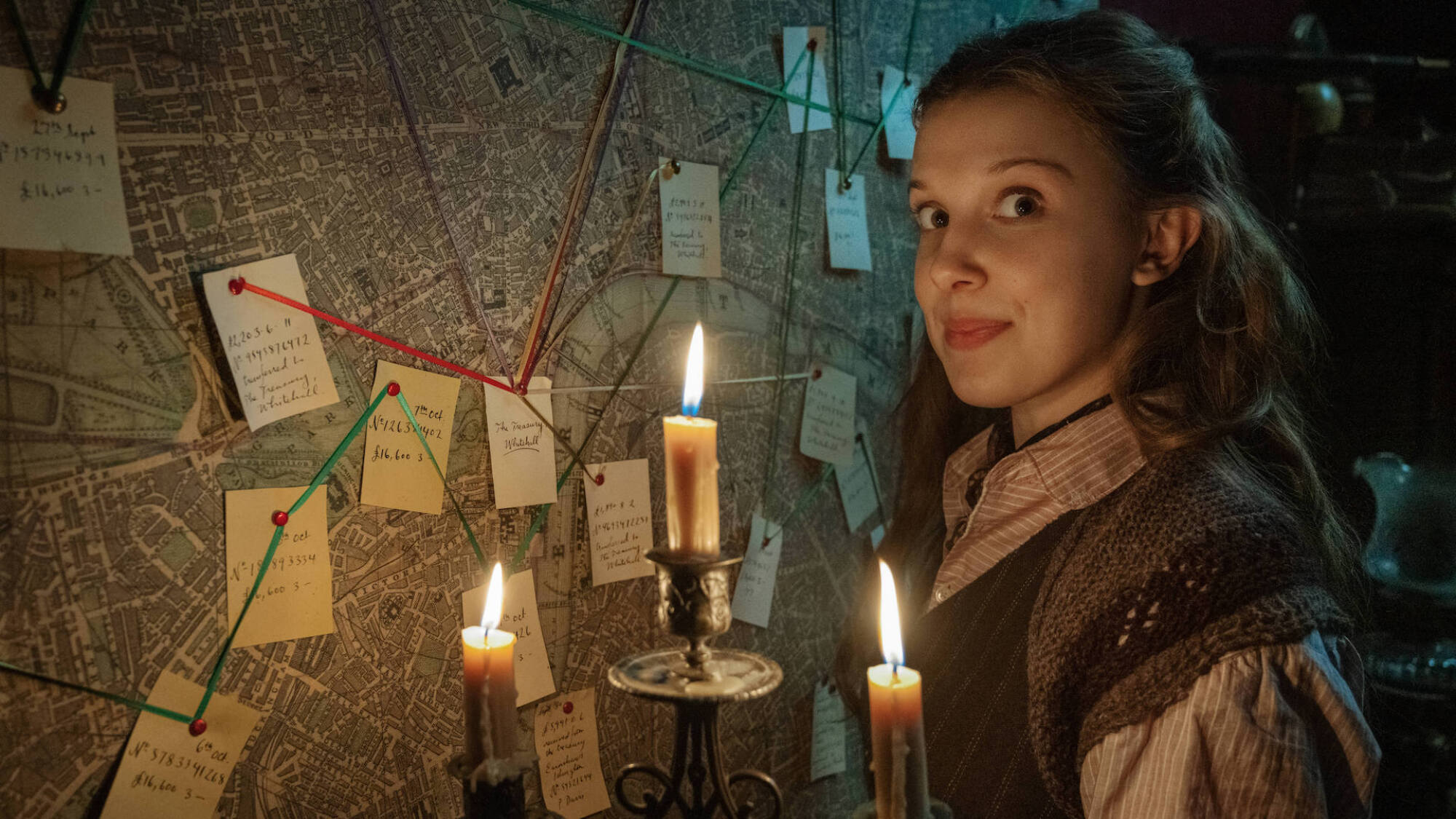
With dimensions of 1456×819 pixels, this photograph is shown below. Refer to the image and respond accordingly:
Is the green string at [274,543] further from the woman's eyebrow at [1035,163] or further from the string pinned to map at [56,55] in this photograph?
the woman's eyebrow at [1035,163]

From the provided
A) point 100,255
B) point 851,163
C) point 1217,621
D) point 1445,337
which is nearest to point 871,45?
A: point 851,163

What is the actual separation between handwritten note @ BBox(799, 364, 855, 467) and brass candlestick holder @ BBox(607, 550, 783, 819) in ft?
2.23

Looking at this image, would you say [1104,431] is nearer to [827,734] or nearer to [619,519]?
[619,519]

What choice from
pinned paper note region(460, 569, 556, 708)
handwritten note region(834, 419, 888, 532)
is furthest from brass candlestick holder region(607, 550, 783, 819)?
handwritten note region(834, 419, 888, 532)

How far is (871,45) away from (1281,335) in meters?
0.71

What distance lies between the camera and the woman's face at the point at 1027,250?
3.35 ft

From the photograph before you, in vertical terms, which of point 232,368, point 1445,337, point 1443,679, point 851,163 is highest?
point 851,163

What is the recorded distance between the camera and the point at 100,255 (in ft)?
2.43

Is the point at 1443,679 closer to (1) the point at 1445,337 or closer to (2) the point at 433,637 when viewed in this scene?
(1) the point at 1445,337

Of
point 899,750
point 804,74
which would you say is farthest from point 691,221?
point 899,750

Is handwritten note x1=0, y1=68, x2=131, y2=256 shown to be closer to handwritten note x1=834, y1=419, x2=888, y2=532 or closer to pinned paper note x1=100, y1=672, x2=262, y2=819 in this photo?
pinned paper note x1=100, y1=672, x2=262, y2=819

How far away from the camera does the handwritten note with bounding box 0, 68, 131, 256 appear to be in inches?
27.0

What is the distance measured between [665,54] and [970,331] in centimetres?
49

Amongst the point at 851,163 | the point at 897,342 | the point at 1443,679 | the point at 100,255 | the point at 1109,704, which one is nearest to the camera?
the point at 100,255
